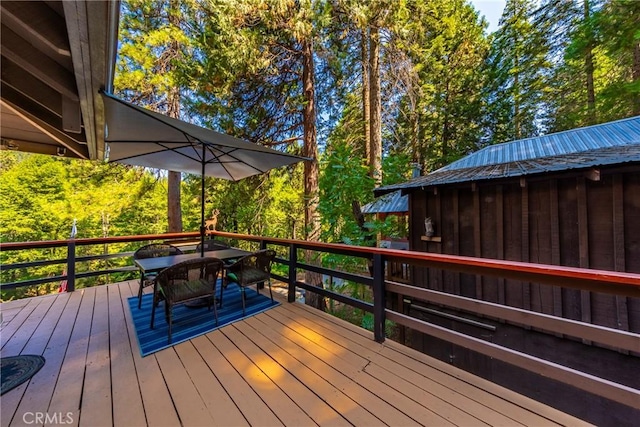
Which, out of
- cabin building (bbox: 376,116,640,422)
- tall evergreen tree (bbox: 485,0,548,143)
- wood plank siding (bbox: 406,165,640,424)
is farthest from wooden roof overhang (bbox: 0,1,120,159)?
tall evergreen tree (bbox: 485,0,548,143)

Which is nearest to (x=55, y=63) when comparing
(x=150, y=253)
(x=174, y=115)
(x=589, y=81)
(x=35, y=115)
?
(x=35, y=115)

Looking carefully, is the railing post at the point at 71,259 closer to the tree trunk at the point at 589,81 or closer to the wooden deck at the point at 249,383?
the wooden deck at the point at 249,383

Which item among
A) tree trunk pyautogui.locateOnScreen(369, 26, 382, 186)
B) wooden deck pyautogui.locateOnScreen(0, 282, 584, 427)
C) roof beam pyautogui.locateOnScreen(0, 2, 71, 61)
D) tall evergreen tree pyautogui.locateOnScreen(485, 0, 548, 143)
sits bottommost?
wooden deck pyautogui.locateOnScreen(0, 282, 584, 427)

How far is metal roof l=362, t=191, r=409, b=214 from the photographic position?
684 centimetres

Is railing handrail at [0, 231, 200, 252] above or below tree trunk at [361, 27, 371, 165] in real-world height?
below

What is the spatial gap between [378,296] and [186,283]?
2177 mm

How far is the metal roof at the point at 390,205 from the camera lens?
684cm

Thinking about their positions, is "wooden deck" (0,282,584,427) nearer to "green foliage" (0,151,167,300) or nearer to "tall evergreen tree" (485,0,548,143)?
"green foliage" (0,151,167,300)

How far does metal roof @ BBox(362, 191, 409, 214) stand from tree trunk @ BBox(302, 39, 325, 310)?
4.92 ft

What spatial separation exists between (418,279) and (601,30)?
8.88m

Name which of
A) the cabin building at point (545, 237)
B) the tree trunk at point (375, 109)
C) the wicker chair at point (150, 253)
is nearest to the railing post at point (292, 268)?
the wicker chair at point (150, 253)

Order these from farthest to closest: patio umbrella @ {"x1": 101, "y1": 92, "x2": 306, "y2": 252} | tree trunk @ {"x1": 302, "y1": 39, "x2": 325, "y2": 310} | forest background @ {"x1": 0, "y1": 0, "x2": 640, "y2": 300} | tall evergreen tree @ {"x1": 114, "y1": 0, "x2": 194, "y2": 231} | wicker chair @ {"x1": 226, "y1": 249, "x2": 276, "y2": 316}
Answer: tall evergreen tree @ {"x1": 114, "y1": 0, "x2": 194, "y2": 231}
tree trunk @ {"x1": 302, "y1": 39, "x2": 325, "y2": 310}
forest background @ {"x1": 0, "y1": 0, "x2": 640, "y2": 300}
wicker chair @ {"x1": 226, "y1": 249, "x2": 276, "y2": 316}
patio umbrella @ {"x1": 101, "y1": 92, "x2": 306, "y2": 252}

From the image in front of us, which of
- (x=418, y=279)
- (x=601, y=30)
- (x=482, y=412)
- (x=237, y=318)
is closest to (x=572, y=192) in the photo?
(x=418, y=279)

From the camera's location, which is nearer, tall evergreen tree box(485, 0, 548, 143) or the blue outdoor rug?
the blue outdoor rug
